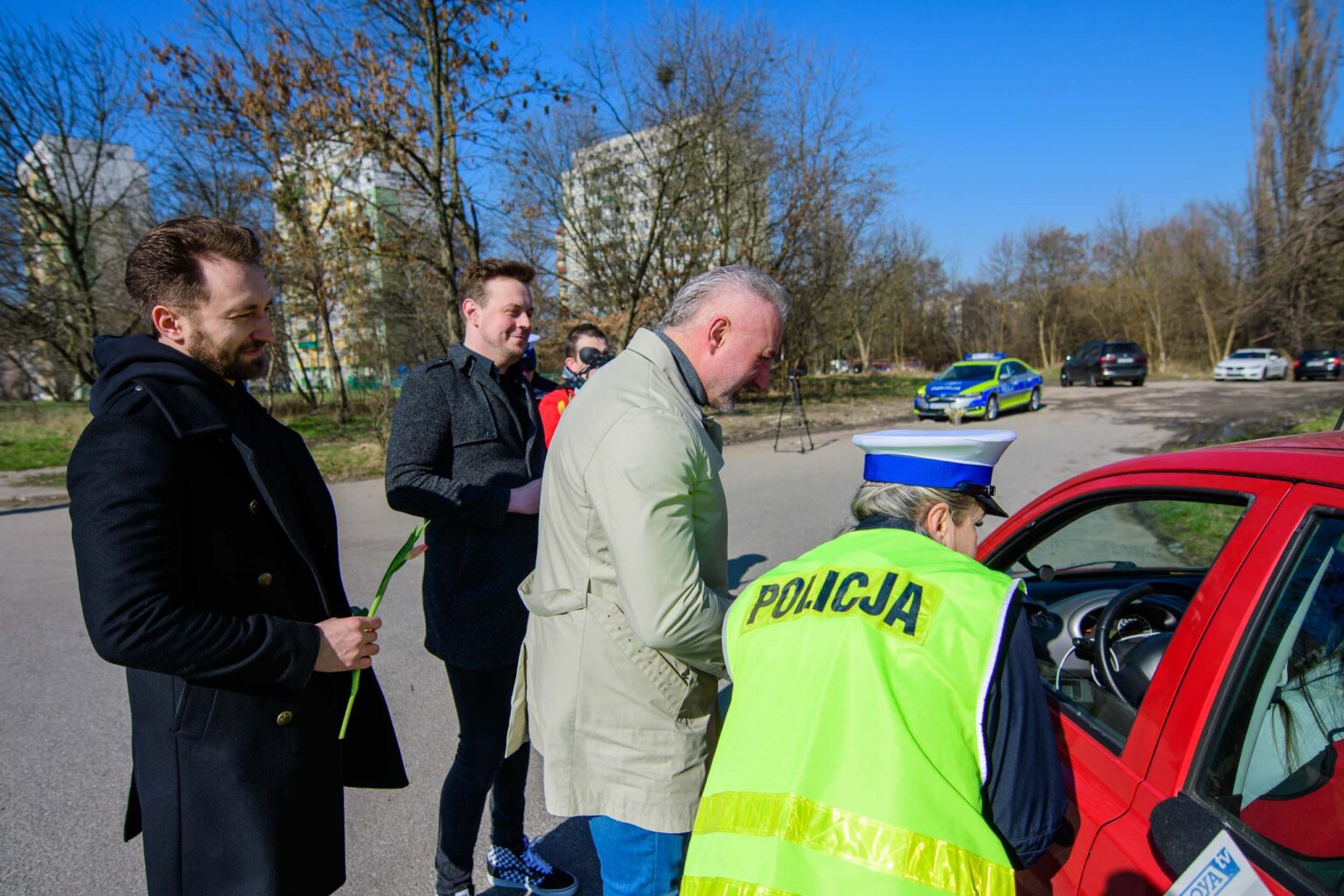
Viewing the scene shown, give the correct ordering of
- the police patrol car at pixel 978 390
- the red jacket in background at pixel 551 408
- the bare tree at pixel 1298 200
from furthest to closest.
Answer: the police patrol car at pixel 978 390
the bare tree at pixel 1298 200
the red jacket in background at pixel 551 408

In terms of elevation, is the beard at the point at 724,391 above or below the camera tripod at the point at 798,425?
above

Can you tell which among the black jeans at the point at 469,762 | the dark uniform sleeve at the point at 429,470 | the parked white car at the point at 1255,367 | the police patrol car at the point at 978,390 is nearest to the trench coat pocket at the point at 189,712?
the dark uniform sleeve at the point at 429,470

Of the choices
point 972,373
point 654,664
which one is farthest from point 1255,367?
point 654,664

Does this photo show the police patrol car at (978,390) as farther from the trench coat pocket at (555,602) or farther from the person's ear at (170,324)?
the person's ear at (170,324)

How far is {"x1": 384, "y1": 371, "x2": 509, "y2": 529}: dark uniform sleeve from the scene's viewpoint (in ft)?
7.75

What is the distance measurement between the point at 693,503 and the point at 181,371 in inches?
40.9

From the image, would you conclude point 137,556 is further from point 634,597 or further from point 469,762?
point 469,762

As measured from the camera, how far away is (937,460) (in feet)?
5.33

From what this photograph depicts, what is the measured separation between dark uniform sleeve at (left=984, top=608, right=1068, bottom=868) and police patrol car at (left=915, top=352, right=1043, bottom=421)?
19.1 m

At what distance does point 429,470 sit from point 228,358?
890 millimetres

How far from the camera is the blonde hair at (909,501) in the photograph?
1.63 m

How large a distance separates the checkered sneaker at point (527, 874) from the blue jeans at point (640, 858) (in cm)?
111

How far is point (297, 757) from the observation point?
1614 mm

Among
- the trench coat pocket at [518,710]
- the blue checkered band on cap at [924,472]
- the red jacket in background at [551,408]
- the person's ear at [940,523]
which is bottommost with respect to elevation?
the trench coat pocket at [518,710]
